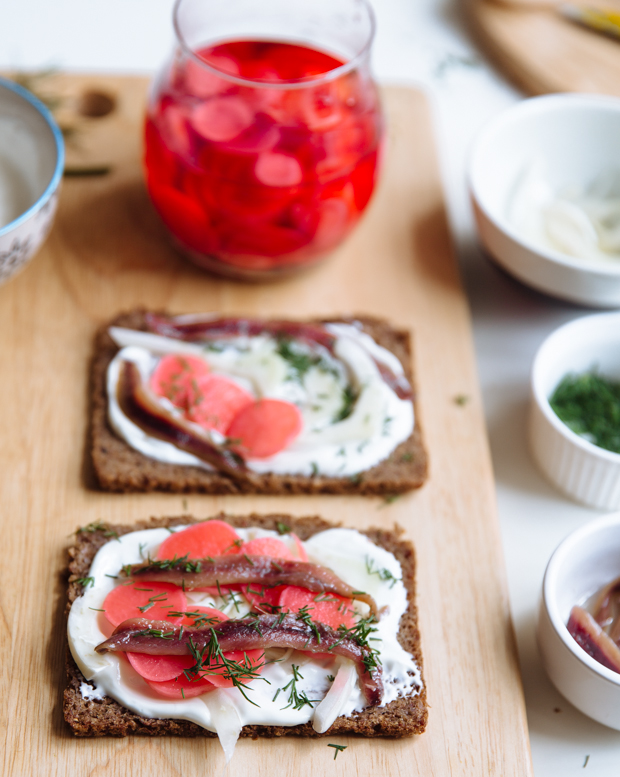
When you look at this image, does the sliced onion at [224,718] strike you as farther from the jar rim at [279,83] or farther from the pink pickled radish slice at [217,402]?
the jar rim at [279,83]

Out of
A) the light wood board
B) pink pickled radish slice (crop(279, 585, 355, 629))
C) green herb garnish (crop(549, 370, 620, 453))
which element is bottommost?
pink pickled radish slice (crop(279, 585, 355, 629))

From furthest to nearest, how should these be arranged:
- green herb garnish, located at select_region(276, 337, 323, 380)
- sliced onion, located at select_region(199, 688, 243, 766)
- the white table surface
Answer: green herb garnish, located at select_region(276, 337, 323, 380), the white table surface, sliced onion, located at select_region(199, 688, 243, 766)

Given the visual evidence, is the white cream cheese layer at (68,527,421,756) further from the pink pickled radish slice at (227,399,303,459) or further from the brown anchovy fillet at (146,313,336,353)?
the brown anchovy fillet at (146,313,336,353)

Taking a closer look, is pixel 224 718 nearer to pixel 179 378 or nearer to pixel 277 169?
pixel 179 378

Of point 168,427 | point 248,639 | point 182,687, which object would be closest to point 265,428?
point 168,427

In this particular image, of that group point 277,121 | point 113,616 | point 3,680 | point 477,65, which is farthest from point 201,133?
point 477,65

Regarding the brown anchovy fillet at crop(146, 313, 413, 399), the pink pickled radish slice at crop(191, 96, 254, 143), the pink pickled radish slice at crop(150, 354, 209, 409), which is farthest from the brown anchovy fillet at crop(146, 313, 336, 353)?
the pink pickled radish slice at crop(191, 96, 254, 143)

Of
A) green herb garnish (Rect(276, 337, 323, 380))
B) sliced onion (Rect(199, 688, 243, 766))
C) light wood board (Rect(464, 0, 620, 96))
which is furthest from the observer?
light wood board (Rect(464, 0, 620, 96))
